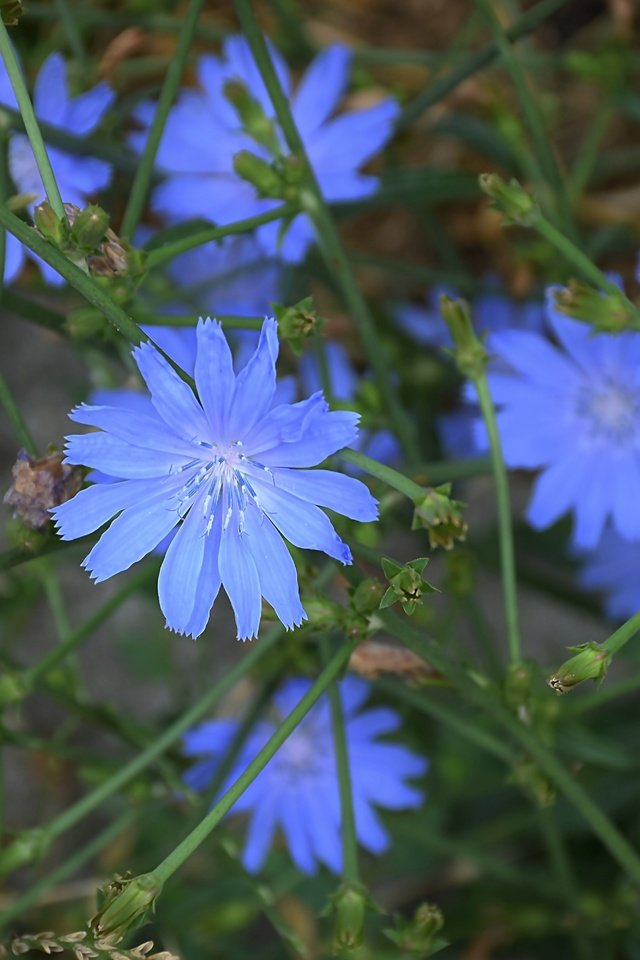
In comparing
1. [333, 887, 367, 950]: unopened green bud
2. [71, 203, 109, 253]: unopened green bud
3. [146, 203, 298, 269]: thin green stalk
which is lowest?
[333, 887, 367, 950]: unopened green bud

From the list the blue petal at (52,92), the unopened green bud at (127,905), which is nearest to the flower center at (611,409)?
the blue petal at (52,92)

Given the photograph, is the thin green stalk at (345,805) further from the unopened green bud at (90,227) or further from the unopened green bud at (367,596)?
the unopened green bud at (90,227)

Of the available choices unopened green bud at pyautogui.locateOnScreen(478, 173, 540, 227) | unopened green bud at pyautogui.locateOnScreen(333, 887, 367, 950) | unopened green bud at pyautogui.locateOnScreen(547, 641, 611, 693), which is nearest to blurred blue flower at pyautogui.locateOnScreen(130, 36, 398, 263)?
unopened green bud at pyautogui.locateOnScreen(478, 173, 540, 227)

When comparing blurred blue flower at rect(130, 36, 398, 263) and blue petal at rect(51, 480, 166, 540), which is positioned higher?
blurred blue flower at rect(130, 36, 398, 263)

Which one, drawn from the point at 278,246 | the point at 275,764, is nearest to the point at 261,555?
the point at 278,246

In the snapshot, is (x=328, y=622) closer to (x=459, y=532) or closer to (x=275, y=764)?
(x=459, y=532)

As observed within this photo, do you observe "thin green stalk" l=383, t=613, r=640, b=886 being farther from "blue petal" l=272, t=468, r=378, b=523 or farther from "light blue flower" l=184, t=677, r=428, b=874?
"light blue flower" l=184, t=677, r=428, b=874
